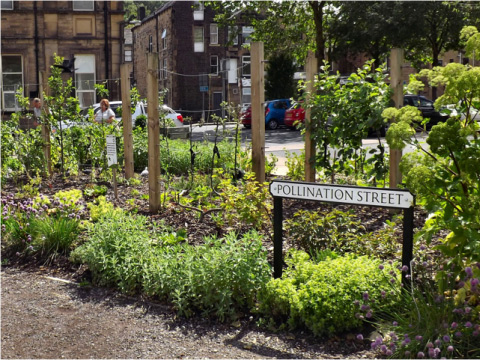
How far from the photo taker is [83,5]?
30969mm

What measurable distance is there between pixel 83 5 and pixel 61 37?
1.88m

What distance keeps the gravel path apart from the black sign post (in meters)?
0.73

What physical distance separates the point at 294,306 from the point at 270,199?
288 centimetres

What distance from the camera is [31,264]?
661cm

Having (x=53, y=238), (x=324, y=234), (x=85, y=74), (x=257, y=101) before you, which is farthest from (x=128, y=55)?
(x=324, y=234)

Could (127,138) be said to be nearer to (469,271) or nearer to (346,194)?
(346,194)

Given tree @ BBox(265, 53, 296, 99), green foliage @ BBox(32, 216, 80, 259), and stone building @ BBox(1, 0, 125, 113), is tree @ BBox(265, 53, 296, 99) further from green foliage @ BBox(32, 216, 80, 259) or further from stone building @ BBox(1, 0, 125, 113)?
green foliage @ BBox(32, 216, 80, 259)

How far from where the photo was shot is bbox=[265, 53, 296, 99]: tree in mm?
40344

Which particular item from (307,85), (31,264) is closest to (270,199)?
(307,85)

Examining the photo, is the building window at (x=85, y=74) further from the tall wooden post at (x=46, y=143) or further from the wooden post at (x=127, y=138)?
the wooden post at (x=127, y=138)

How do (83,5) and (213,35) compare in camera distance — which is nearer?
(83,5)

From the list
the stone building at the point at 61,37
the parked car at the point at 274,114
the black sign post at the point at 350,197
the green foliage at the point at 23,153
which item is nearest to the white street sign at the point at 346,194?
the black sign post at the point at 350,197

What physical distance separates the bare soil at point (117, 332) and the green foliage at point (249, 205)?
1600 mm

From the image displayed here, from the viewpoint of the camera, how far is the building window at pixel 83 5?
3086 cm
